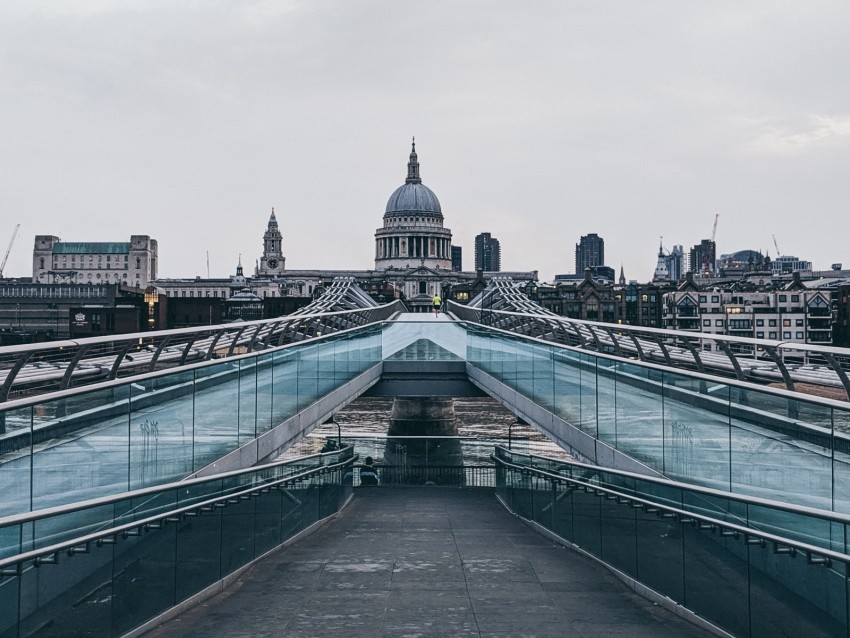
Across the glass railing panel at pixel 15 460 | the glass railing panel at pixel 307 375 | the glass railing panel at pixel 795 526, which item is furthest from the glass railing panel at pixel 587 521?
the glass railing panel at pixel 15 460

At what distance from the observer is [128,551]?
688 centimetres

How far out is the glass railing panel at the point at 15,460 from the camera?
5867 millimetres

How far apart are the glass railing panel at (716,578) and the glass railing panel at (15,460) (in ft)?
16.9

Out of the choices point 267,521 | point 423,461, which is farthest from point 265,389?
point 423,461

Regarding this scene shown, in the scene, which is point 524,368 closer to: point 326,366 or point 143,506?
point 326,366

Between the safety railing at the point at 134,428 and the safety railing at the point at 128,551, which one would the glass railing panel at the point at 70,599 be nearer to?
the safety railing at the point at 128,551

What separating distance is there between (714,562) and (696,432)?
5.74 ft

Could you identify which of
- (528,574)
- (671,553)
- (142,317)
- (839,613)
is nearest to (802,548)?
(839,613)

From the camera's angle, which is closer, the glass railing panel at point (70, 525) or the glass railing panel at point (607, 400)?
the glass railing panel at point (70, 525)

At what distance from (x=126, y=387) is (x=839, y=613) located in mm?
5572

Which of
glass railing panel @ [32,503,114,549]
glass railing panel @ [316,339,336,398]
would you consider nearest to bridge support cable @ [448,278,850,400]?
glass railing panel @ [316,339,336,398]

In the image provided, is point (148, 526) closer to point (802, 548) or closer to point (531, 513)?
point (802, 548)

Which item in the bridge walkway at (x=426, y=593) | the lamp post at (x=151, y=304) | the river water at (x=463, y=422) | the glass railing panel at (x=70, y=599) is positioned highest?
the lamp post at (x=151, y=304)

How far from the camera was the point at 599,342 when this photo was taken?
1415 cm
